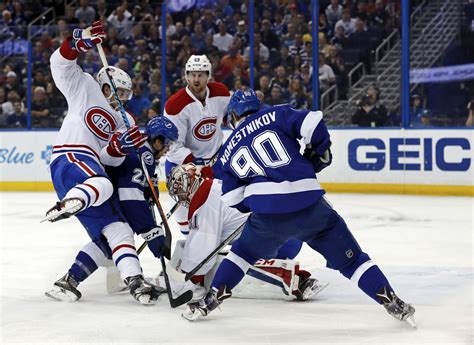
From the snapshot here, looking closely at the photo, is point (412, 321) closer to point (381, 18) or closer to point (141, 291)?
point (141, 291)

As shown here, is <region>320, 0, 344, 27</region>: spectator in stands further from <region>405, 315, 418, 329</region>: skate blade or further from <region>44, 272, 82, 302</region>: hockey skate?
<region>405, 315, 418, 329</region>: skate blade

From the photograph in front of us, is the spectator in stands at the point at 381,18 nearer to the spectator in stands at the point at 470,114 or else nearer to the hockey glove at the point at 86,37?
the spectator in stands at the point at 470,114

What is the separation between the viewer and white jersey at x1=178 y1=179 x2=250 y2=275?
3.95m

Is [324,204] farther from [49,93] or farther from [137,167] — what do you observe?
[49,93]

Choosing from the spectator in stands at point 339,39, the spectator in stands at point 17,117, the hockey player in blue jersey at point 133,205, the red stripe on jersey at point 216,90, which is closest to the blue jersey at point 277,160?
the hockey player in blue jersey at point 133,205

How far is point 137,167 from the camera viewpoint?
167 inches

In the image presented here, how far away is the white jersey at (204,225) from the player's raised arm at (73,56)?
0.83 meters

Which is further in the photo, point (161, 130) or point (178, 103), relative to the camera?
point (178, 103)

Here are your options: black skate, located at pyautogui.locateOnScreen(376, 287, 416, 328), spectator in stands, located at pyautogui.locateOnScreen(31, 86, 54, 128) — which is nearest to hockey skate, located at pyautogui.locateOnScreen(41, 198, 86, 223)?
black skate, located at pyautogui.locateOnScreen(376, 287, 416, 328)

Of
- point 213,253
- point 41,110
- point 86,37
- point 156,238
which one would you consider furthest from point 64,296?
point 41,110

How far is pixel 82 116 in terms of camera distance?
423cm

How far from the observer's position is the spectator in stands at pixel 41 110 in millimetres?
9828

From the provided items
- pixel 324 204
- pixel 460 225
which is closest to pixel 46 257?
pixel 324 204

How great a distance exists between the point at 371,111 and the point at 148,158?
498cm
